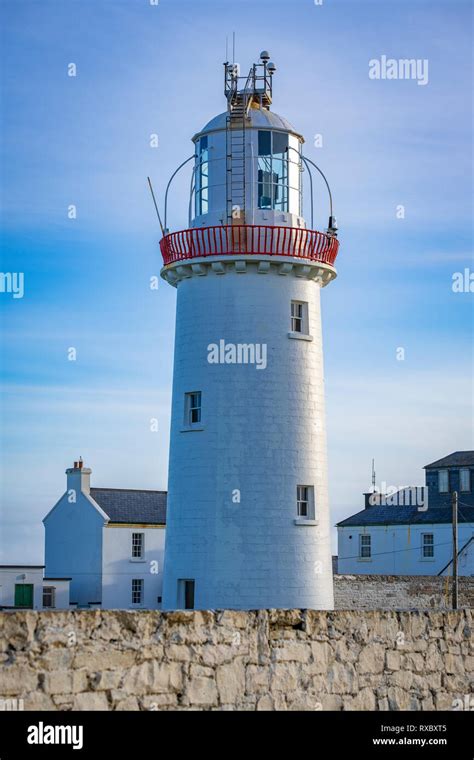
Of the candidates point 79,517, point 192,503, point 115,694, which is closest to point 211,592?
point 192,503

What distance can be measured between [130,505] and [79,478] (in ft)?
9.60

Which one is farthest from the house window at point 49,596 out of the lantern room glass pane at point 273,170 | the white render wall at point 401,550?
the lantern room glass pane at point 273,170

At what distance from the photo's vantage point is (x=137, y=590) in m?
53.2

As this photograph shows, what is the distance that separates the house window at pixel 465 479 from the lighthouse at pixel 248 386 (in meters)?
33.7

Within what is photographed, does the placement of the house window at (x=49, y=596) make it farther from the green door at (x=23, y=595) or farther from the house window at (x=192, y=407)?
the house window at (x=192, y=407)

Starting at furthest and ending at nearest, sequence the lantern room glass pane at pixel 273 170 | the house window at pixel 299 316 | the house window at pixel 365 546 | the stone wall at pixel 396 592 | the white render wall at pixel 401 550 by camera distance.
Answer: the house window at pixel 365 546 < the white render wall at pixel 401 550 < the stone wall at pixel 396 592 < the lantern room glass pane at pixel 273 170 < the house window at pixel 299 316

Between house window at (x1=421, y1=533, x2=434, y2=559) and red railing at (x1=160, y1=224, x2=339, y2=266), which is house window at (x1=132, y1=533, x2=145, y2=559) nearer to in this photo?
house window at (x1=421, y1=533, x2=434, y2=559)

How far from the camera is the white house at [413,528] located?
5300cm

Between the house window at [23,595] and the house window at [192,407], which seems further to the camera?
the house window at [23,595]

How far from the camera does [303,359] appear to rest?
898 inches

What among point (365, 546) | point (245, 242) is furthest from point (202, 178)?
point (365, 546)

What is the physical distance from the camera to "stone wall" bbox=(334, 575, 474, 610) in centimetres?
3953

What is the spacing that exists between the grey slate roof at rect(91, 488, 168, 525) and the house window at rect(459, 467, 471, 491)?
565 inches
